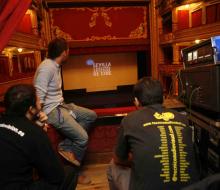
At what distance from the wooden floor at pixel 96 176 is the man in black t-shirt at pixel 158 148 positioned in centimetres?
89

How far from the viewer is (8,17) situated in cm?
137

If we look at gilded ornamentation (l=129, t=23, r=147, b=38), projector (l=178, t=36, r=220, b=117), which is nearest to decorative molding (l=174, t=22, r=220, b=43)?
gilded ornamentation (l=129, t=23, r=147, b=38)

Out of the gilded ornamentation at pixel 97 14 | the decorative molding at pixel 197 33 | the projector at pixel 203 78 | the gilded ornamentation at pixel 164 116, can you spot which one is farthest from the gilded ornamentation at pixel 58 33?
the gilded ornamentation at pixel 164 116

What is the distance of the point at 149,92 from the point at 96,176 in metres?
1.23

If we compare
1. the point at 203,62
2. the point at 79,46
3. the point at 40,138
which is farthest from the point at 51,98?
the point at 79,46

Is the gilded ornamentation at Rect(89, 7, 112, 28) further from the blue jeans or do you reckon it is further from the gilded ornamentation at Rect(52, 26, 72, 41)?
the blue jeans

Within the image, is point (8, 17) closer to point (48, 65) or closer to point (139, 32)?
point (48, 65)

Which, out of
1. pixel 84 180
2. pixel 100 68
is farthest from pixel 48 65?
pixel 100 68

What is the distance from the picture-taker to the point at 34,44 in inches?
106

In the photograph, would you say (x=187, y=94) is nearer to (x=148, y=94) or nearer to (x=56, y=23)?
(x=148, y=94)

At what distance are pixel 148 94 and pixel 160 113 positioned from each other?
0.35 ft

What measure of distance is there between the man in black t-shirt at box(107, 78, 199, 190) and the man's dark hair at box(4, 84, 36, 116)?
0.46m

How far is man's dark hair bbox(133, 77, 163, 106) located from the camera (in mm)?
1161

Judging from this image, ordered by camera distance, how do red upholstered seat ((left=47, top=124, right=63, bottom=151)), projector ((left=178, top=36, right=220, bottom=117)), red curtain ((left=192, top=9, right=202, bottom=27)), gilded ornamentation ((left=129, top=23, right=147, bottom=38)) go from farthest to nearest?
gilded ornamentation ((left=129, top=23, right=147, bottom=38)) < red curtain ((left=192, top=9, right=202, bottom=27)) < red upholstered seat ((left=47, top=124, right=63, bottom=151)) < projector ((left=178, top=36, right=220, bottom=117))
